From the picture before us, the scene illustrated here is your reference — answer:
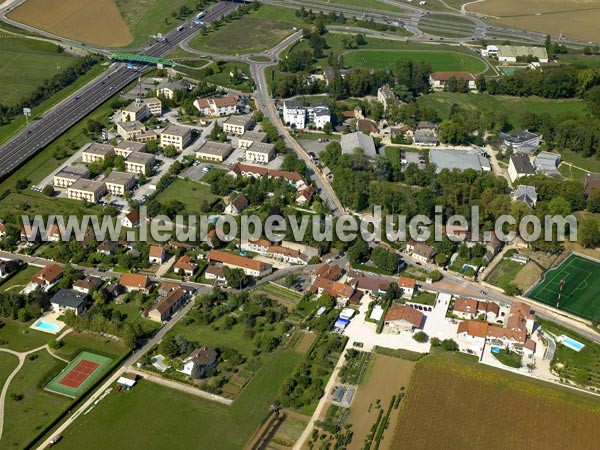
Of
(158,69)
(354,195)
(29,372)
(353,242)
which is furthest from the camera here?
(158,69)

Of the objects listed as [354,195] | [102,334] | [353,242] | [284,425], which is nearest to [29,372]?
[102,334]

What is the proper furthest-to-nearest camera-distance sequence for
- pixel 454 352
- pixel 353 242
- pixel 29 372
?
1. pixel 353 242
2. pixel 454 352
3. pixel 29 372

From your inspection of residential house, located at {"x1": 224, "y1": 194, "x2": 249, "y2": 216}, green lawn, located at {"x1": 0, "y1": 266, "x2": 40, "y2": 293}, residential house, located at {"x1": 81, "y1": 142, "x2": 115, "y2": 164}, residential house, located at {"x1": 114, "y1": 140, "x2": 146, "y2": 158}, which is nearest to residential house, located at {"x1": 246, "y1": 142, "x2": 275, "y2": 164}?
residential house, located at {"x1": 224, "y1": 194, "x2": 249, "y2": 216}

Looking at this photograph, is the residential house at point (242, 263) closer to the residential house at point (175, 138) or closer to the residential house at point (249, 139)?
the residential house at point (249, 139)

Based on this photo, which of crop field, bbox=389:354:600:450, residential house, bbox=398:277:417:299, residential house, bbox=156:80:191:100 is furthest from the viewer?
residential house, bbox=156:80:191:100

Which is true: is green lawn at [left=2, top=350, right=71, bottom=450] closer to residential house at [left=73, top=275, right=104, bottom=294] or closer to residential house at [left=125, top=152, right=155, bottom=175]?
residential house at [left=73, top=275, right=104, bottom=294]

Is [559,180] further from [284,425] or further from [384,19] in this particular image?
[384,19]

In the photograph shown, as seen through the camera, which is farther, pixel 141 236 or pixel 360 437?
pixel 141 236

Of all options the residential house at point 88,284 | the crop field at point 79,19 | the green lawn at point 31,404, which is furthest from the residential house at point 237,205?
the crop field at point 79,19
